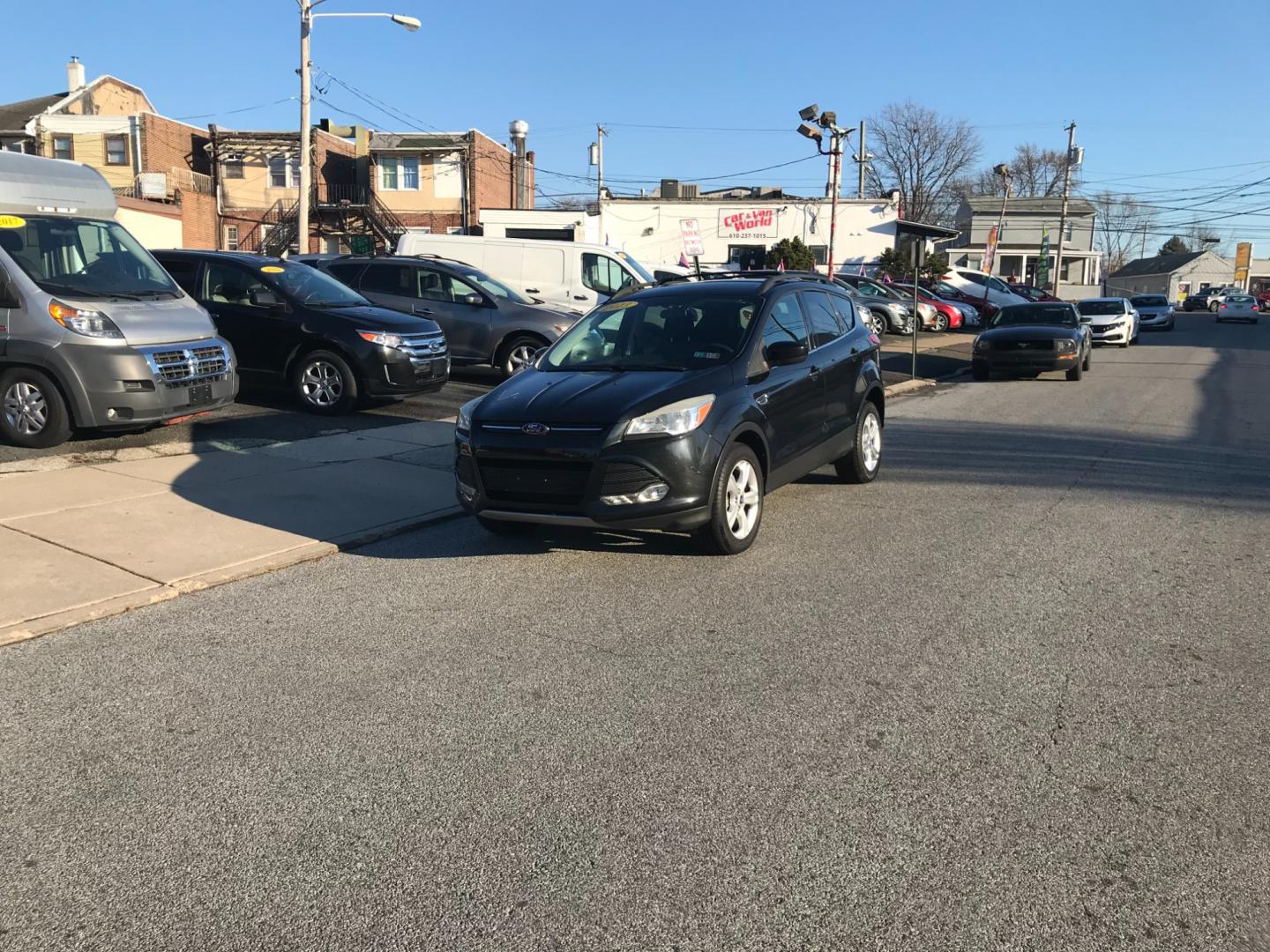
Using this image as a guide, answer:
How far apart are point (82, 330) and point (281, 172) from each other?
1569 inches

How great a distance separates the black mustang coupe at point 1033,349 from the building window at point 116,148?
3745 centimetres

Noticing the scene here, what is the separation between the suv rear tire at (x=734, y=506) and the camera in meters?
6.58

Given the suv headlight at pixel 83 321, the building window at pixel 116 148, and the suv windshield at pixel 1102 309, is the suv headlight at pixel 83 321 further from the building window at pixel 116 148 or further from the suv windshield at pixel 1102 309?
the building window at pixel 116 148

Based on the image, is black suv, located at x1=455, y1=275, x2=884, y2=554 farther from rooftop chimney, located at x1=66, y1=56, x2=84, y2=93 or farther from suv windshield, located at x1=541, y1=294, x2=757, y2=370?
rooftop chimney, located at x1=66, y1=56, x2=84, y2=93

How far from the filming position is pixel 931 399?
1700cm

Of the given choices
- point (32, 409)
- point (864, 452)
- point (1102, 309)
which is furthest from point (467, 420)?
point (1102, 309)

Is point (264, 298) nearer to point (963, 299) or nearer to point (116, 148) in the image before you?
point (963, 299)

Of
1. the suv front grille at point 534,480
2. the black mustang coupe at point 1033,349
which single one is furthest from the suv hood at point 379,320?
the black mustang coupe at point 1033,349

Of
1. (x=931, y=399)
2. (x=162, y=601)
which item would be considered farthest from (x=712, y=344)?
(x=931, y=399)

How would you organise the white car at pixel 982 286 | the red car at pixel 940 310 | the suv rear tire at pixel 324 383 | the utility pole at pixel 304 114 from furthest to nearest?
the white car at pixel 982 286
the red car at pixel 940 310
the utility pole at pixel 304 114
the suv rear tire at pixel 324 383

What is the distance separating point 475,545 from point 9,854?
162 inches

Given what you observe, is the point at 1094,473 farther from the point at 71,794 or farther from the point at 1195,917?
the point at 71,794

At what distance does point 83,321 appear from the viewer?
9.32 meters

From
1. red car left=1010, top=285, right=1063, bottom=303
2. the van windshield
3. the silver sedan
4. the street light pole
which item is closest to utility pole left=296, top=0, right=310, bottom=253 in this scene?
the street light pole
